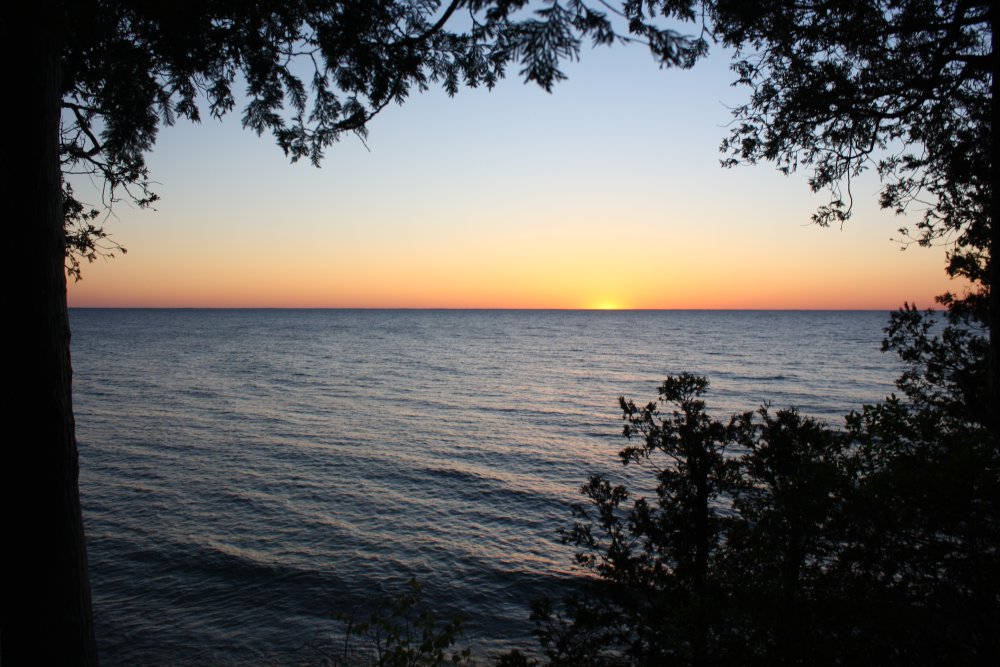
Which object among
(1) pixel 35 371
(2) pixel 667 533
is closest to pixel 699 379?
(2) pixel 667 533

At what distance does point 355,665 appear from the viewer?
9.33 m

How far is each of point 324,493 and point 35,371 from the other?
48.1ft

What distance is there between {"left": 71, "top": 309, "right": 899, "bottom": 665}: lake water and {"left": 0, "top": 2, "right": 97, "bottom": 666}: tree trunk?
21.1 ft

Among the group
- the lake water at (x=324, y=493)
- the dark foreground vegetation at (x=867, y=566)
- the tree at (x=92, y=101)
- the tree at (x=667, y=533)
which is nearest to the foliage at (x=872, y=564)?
the dark foreground vegetation at (x=867, y=566)

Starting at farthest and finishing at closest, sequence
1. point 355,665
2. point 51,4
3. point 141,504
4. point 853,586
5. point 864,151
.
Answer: point 141,504, point 355,665, point 864,151, point 51,4, point 853,586

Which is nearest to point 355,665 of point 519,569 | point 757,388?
point 519,569

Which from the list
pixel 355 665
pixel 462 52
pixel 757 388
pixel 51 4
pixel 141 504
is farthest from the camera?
pixel 757 388

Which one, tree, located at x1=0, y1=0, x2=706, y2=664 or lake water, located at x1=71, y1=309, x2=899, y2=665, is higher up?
tree, located at x1=0, y1=0, x2=706, y2=664

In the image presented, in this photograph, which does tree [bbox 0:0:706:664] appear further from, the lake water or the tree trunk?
the lake water

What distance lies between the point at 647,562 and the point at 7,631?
6516mm

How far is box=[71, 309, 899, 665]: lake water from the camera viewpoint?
10852mm

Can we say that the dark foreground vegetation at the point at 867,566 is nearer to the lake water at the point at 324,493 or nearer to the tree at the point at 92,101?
the tree at the point at 92,101

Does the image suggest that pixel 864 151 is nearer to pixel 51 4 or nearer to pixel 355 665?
pixel 51 4

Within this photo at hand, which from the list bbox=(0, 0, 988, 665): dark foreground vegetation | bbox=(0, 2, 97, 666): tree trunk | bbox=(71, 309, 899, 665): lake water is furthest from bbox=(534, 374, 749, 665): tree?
bbox=(0, 2, 97, 666): tree trunk
